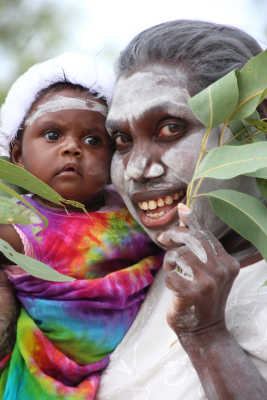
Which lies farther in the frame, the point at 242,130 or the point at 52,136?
the point at 52,136

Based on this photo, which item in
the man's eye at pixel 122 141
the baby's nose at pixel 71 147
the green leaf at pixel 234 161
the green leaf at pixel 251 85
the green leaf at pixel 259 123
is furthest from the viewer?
the baby's nose at pixel 71 147

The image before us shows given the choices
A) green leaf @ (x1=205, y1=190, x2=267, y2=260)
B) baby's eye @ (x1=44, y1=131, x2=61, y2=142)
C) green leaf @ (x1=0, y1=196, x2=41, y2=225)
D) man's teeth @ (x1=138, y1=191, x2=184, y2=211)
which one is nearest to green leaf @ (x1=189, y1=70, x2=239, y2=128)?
green leaf @ (x1=205, y1=190, x2=267, y2=260)

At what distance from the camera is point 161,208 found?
6.11ft

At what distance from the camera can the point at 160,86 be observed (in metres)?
1.87

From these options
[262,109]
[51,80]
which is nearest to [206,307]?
[262,109]

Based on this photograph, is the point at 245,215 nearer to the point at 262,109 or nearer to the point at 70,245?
the point at 262,109

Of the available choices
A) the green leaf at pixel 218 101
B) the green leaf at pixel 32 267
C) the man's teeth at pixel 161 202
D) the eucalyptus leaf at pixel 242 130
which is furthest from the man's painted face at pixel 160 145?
the green leaf at pixel 32 267

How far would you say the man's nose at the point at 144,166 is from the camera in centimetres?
183

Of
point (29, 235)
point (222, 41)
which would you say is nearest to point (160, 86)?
point (222, 41)

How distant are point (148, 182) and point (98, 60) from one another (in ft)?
2.13

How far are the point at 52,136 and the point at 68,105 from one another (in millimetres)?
127

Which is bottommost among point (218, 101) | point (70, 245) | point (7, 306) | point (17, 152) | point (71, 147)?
point (7, 306)

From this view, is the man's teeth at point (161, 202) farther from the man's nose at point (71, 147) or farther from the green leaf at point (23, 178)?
the green leaf at point (23, 178)

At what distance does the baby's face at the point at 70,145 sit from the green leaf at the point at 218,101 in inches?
25.3
